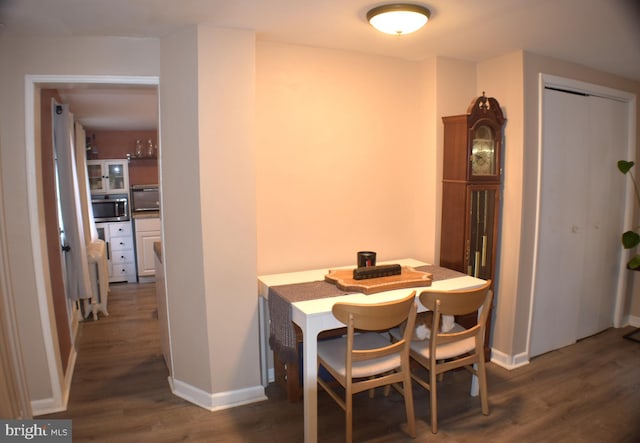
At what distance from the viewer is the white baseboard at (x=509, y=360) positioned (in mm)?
3006

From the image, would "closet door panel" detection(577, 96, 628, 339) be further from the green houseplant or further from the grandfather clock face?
the grandfather clock face

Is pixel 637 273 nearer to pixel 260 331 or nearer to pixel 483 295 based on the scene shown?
pixel 483 295

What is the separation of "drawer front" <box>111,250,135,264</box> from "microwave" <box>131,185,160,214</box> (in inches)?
23.6

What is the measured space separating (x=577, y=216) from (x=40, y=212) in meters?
3.92

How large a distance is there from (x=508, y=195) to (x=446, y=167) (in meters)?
0.51

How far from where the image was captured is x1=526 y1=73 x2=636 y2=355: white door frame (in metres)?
2.94

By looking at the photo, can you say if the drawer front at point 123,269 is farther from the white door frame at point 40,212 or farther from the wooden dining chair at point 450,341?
the wooden dining chair at point 450,341

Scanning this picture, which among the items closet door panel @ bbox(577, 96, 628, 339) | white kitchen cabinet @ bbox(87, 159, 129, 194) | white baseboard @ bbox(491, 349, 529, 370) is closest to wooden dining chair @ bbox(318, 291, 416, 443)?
white baseboard @ bbox(491, 349, 529, 370)

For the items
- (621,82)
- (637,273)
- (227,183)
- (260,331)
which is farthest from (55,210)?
(637,273)

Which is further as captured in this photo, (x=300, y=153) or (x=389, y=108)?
(x=389, y=108)

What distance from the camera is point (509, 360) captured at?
9.86 feet

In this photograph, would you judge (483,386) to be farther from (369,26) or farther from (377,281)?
(369,26)

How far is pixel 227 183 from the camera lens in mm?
2365

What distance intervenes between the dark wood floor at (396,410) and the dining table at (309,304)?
0.25 m
